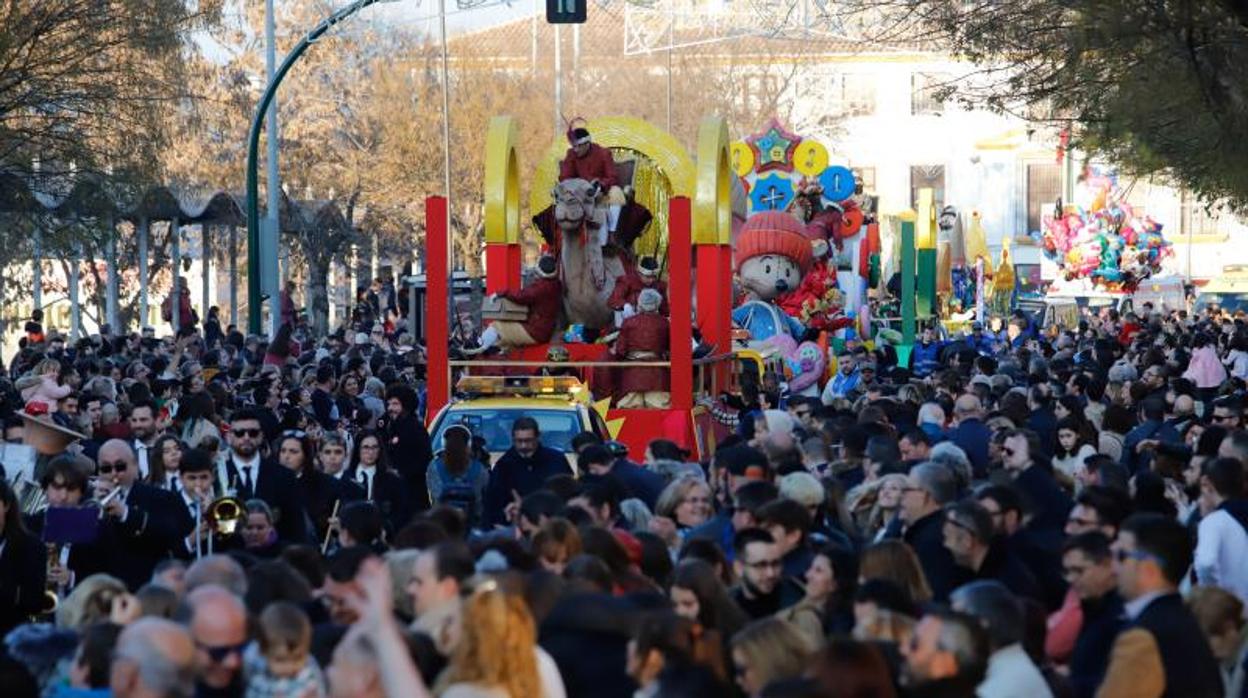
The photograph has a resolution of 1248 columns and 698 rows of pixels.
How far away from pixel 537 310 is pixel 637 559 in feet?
42.2

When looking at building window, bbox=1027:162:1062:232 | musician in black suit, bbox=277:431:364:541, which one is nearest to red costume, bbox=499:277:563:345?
musician in black suit, bbox=277:431:364:541

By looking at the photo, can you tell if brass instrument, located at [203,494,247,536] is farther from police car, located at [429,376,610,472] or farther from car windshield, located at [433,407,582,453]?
car windshield, located at [433,407,582,453]

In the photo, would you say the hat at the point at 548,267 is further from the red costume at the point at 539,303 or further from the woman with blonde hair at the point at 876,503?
the woman with blonde hair at the point at 876,503

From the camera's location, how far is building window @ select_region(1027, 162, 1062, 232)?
90.2 metres

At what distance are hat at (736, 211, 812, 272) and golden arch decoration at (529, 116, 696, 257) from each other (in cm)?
752

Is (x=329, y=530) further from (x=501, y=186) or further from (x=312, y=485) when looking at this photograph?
(x=501, y=186)

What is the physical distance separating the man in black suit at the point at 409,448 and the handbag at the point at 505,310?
202 inches

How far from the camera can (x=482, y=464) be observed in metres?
16.3

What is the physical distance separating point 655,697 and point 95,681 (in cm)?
185

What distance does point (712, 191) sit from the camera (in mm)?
23453

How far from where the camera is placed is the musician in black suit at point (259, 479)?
1333 cm

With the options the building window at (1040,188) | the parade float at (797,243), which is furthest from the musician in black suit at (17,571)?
the building window at (1040,188)

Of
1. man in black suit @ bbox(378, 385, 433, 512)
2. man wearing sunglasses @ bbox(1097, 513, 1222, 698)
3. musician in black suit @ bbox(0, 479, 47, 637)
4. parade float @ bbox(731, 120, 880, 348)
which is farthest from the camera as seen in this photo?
parade float @ bbox(731, 120, 880, 348)

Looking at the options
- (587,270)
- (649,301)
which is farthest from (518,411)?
(587,270)
